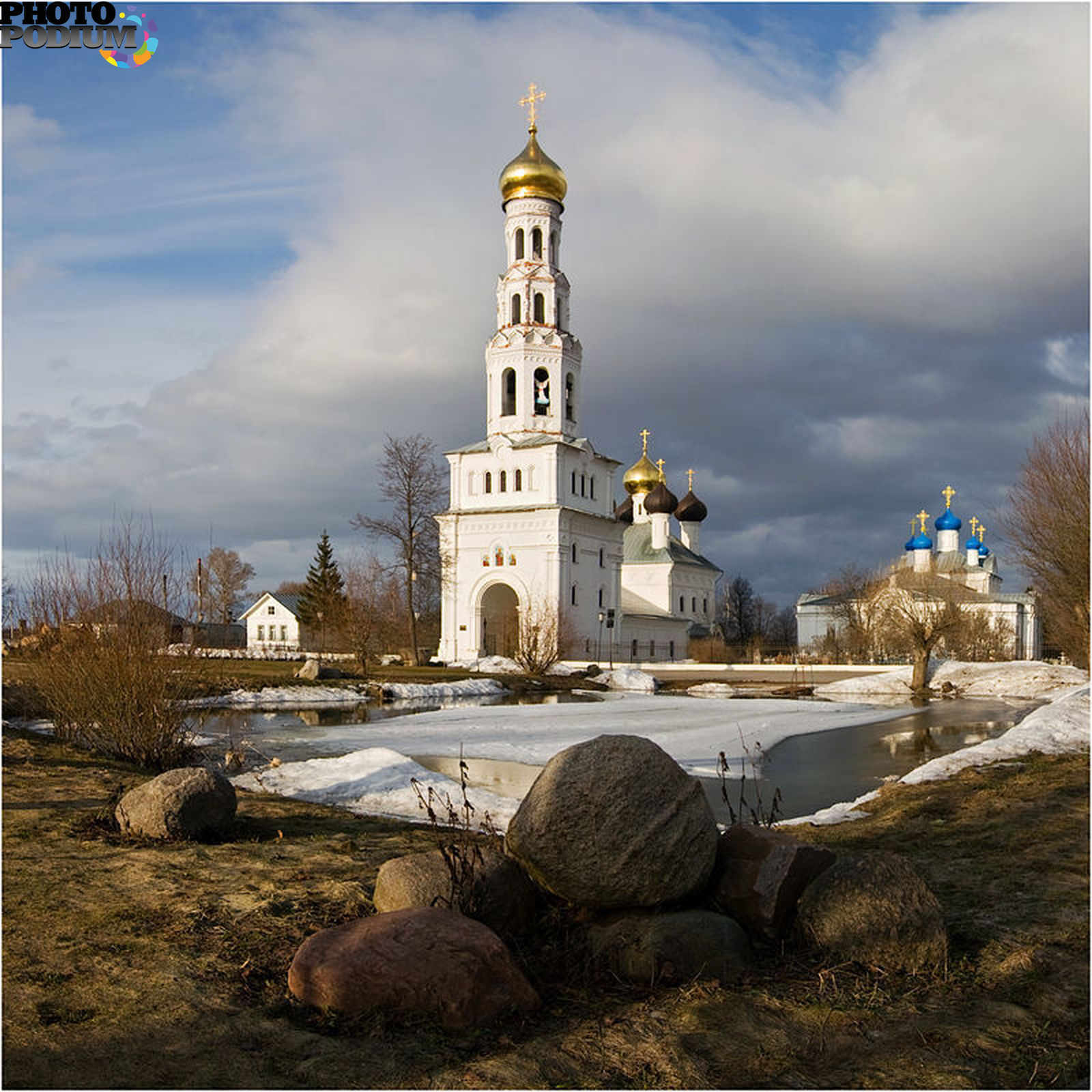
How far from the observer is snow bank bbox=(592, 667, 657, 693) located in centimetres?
3894

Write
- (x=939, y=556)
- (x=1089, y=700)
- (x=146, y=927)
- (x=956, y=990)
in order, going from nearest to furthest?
1. (x=956, y=990)
2. (x=146, y=927)
3. (x=1089, y=700)
4. (x=939, y=556)

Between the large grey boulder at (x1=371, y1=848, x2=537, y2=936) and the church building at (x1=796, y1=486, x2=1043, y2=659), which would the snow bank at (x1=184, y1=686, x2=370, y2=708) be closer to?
the large grey boulder at (x1=371, y1=848, x2=537, y2=936)

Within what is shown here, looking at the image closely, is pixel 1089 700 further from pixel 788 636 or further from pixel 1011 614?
pixel 788 636

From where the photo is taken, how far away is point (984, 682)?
37281 mm

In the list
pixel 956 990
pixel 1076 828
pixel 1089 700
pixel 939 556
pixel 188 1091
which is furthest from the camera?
pixel 939 556

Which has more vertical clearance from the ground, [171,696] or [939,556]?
[939,556]

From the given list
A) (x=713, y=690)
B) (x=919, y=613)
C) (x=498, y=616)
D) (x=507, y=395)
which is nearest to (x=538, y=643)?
(x=713, y=690)

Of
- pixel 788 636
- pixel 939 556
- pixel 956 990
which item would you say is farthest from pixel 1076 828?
pixel 788 636

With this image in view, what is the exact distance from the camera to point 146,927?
235 inches

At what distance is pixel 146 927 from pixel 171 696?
22.2 feet

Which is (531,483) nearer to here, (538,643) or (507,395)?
(507,395)

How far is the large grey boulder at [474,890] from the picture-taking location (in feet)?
19.2

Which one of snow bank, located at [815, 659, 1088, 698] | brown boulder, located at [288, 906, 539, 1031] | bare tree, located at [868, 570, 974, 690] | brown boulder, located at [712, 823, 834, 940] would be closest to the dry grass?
brown boulder, located at [288, 906, 539, 1031]

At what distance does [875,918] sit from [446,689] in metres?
27.7
